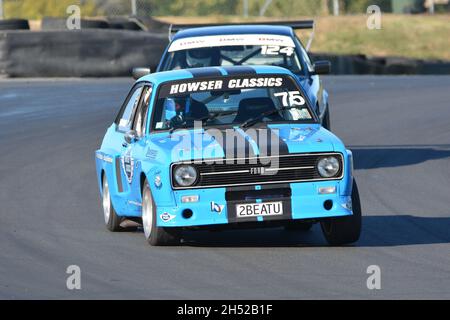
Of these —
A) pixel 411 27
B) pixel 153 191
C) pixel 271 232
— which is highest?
pixel 153 191

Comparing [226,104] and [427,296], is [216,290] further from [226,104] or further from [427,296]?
[226,104]

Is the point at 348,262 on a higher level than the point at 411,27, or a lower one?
higher

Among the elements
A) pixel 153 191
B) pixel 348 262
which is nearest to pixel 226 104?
pixel 153 191

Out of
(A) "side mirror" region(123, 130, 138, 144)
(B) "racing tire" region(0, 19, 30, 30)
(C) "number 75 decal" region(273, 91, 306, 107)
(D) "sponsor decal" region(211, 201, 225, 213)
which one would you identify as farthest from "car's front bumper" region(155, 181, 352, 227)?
(B) "racing tire" region(0, 19, 30, 30)

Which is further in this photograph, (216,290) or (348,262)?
(348,262)

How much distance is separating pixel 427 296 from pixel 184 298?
1495 mm

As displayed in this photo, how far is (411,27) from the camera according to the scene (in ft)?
139

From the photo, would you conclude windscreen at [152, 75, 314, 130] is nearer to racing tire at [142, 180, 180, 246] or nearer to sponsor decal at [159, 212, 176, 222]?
racing tire at [142, 180, 180, 246]

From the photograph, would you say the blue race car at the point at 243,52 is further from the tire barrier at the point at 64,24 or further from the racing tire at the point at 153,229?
the tire barrier at the point at 64,24

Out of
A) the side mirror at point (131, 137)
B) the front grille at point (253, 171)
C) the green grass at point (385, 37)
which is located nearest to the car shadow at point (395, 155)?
the side mirror at point (131, 137)

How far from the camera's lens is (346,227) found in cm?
970

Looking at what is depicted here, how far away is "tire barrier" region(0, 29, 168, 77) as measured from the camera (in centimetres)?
2761

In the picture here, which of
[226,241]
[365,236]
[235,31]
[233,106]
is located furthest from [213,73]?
[235,31]

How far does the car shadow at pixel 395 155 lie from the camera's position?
15923 millimetres
